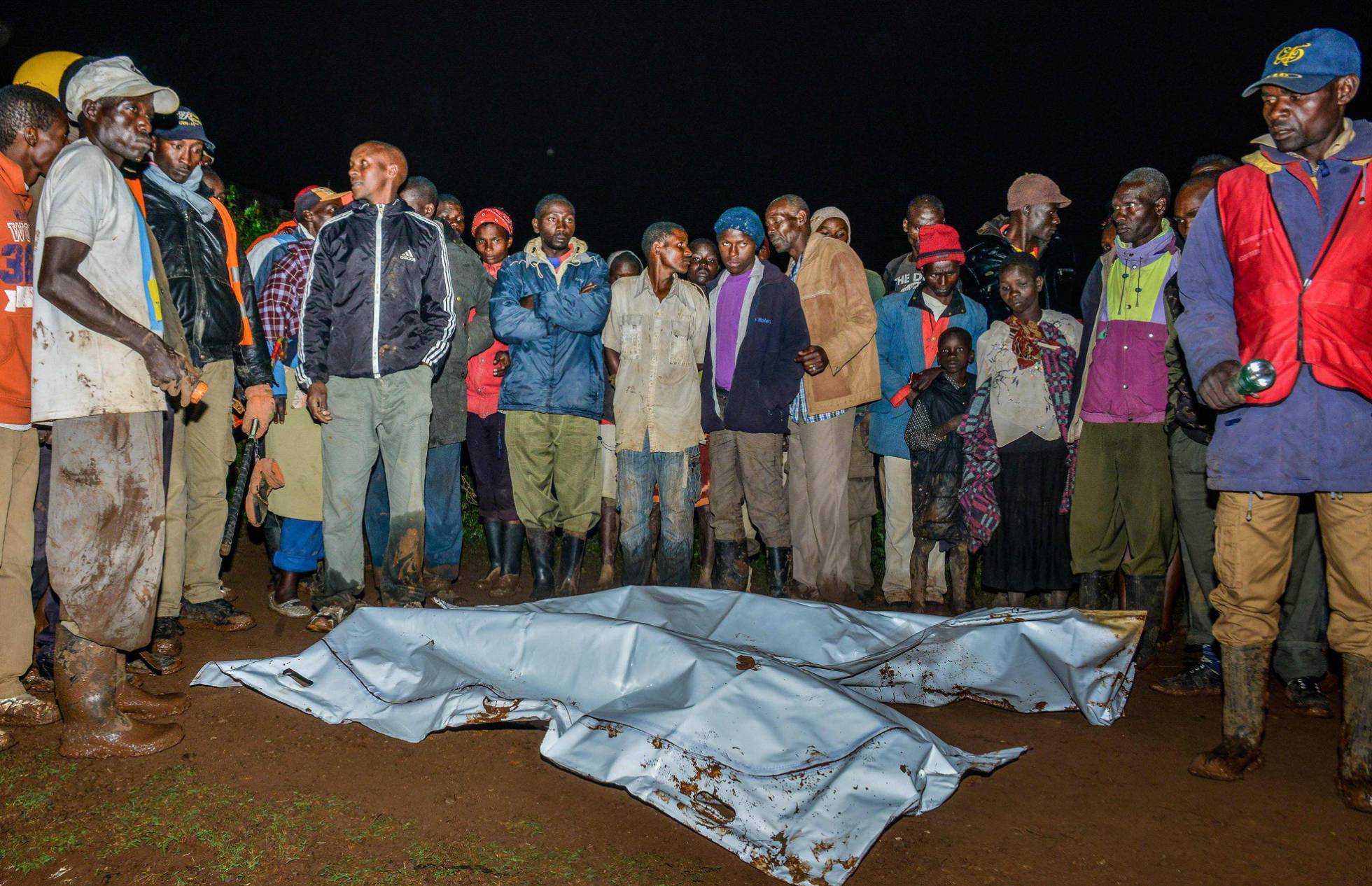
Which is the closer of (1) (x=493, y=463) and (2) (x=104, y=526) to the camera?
(2) (x=104, y=526)

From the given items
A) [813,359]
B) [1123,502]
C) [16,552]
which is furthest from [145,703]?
[1123,502]

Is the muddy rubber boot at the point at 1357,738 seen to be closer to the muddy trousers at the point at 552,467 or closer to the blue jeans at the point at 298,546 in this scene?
the muddy trousers at the point at 552,467

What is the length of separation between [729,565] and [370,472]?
7.03 feet

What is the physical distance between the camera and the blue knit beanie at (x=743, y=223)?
17.9ft

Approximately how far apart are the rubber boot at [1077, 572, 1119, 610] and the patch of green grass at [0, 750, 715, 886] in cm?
310

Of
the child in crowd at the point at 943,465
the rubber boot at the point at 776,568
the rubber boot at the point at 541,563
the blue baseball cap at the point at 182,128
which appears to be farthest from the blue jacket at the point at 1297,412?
the blue baseball cap at the point at 182,128

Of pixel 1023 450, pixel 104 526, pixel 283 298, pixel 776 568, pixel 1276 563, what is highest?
pixel 283 298

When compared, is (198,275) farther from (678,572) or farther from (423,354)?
(678,572)

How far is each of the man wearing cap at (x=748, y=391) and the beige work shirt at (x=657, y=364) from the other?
0.15 m

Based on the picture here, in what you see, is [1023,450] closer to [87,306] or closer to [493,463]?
[493,463]

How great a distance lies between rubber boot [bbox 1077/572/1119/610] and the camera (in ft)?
15.7

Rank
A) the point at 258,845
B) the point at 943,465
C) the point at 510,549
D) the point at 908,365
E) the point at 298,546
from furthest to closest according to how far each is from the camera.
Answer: the point at 510,549
the point at 908,365
the point at 943,465
the point at 298,546
the point at 258,845

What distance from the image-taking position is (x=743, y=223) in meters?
5.47

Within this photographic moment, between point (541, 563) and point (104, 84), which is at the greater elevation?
point (104, 84)
